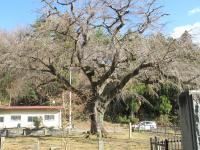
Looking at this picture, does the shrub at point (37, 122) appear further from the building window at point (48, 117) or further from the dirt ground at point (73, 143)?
the dirt ground at point (73, 143)

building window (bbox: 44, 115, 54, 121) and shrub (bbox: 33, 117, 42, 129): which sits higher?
building window (bbox: 44, 115, 54, 121)

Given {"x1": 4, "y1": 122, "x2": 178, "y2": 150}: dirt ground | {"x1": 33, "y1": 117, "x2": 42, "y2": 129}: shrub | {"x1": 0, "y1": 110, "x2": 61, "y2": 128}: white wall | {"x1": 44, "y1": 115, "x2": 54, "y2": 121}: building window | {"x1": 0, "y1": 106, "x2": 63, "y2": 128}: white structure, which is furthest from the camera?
{"x1": 44, "y1": 115, "x2": 54, "y2": 121}: building window

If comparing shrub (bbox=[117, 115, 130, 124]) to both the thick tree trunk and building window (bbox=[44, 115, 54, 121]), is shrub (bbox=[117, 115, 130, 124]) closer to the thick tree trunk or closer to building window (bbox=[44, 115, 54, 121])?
building window (bbox=[44, 115, 54, 121])

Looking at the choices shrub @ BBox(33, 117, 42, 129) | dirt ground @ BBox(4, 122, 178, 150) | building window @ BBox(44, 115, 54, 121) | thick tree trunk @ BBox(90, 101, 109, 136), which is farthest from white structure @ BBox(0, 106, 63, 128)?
dirt ground @ BBox(4, 122, 178, 150)

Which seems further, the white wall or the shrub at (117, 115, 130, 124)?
the shrub at (117, 115, 130, 124)

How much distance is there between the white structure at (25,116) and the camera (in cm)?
4875

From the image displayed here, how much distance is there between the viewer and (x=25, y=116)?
4938cm

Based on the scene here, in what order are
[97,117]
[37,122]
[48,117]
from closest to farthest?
[97,117], [37,122], [48,117]

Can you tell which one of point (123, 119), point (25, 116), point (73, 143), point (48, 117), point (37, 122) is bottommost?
point (73, 143)

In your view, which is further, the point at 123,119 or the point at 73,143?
the point at 123,119

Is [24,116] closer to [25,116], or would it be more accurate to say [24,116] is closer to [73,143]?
→ [25,116]

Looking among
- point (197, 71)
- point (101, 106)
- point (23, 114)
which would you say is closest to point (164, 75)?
point (197, 71)

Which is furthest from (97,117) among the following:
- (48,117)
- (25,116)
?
(25,116)

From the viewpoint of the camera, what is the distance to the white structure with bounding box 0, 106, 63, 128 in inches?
1919
